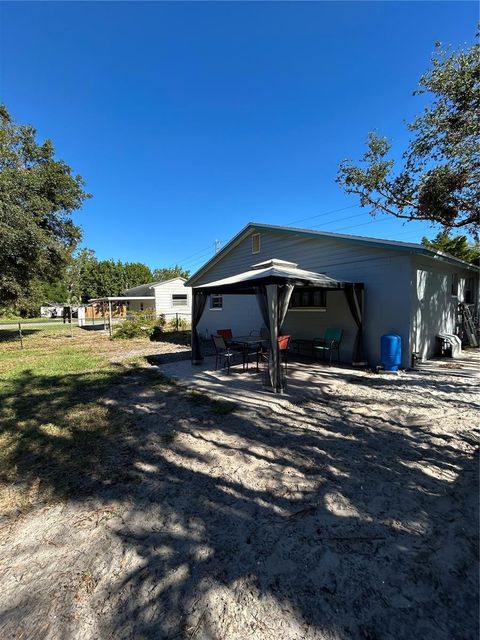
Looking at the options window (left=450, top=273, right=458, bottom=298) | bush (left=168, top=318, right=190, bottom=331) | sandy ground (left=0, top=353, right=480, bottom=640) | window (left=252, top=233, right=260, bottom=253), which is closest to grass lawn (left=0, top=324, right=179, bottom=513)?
sandy ground (left=0, top=353, right=480, bottom=640)

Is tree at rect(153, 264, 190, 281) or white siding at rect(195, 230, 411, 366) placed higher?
tree at rect(153, 264, 190, 281)

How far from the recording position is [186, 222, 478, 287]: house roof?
7.17 m

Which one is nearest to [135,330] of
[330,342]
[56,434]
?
[330,342]

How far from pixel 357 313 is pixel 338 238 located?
232 centimetres

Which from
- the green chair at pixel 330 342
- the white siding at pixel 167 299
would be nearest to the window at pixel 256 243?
the green chair at pixel 330 342

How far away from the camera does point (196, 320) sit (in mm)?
9242

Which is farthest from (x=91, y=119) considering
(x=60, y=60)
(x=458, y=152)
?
(x=458, y=152)

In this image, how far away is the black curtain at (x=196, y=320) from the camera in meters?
8.93

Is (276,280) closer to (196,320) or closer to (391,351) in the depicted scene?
(391,351)

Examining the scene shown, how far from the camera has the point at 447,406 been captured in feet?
16.2

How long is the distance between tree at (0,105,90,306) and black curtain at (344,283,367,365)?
1177 centimetres

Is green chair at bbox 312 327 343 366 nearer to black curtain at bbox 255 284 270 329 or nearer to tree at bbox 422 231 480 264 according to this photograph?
black curtain at bbox 255 284 270 329

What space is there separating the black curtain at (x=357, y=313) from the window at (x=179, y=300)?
19555 millimetres

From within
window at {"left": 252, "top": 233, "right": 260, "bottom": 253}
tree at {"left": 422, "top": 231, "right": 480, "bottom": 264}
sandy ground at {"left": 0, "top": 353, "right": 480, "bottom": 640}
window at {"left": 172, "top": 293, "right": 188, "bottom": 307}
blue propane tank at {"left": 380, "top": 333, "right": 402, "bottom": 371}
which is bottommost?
sandy ground at {"left": 0, "top": 353, "right": 480, "bottom": 640}
